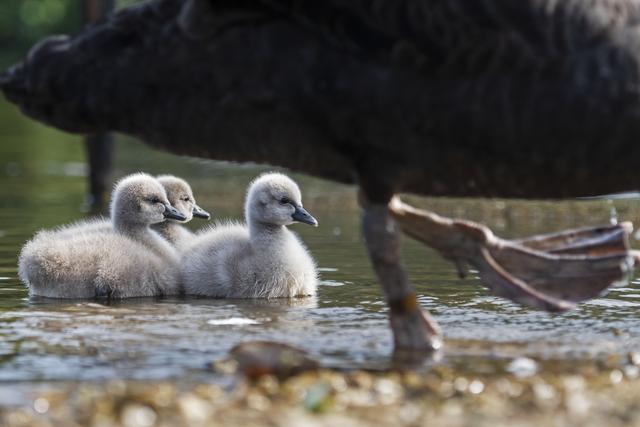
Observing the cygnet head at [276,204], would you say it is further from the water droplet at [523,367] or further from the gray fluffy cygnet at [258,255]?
the water droplet at [523,367]

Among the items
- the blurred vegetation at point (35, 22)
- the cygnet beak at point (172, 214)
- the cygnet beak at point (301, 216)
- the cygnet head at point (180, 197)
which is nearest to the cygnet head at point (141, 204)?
the cygnet beak at point (172, 214)

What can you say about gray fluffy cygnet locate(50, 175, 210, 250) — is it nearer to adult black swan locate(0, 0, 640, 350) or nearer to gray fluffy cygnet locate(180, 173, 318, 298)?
gray fluffy cygnet locate(180, 173, 318, 298)

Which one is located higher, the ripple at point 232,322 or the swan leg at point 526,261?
the swan leg at point 526,261

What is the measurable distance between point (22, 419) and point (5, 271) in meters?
3.87

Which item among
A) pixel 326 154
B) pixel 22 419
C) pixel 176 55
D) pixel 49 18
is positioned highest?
pixel 49 18

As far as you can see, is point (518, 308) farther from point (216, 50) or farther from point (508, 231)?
point (508, 231)

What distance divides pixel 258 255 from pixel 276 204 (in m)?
0.33

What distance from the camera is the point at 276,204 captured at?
24.9 ft

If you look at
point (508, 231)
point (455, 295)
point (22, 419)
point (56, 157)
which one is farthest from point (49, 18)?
point (22, 419)

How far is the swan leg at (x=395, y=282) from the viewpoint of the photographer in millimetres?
5438

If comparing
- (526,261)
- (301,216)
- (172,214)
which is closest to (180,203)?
(172,214)

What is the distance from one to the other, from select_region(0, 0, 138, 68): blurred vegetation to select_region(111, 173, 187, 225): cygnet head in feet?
84.1

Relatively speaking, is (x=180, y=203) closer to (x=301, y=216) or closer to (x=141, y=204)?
(x=141, y=204)

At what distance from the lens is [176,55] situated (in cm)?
542
